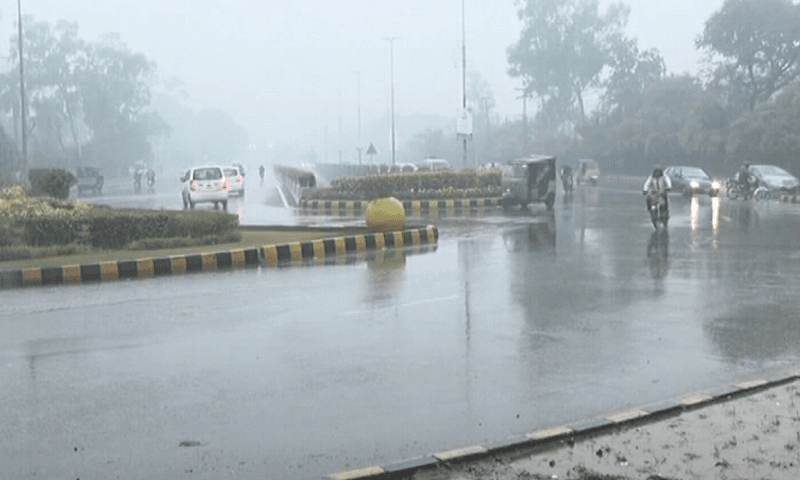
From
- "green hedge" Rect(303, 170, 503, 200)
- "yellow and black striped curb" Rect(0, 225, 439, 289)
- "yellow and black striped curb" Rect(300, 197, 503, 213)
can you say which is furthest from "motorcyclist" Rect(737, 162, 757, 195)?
"yellow and black striped curb" Rect(0, 225, 439, 289)

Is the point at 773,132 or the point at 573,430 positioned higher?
the point at 773,132

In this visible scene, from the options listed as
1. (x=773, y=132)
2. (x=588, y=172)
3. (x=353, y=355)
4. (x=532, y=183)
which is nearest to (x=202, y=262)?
(x=353, y=355)

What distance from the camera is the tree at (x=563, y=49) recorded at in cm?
10419

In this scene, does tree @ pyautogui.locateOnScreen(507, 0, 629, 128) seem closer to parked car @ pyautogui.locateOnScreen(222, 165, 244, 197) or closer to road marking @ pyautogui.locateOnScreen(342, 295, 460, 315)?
parked car @ pyautogui.locateOnScreen(222, 165, 244, 197)

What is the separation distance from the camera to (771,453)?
550 centimetres

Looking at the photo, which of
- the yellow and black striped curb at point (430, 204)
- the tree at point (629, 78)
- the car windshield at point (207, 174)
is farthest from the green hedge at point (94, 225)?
the tree at point (629, 78)

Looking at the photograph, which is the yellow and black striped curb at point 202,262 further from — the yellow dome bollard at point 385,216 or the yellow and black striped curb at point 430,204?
the yellow and black striped curb at point 430,204

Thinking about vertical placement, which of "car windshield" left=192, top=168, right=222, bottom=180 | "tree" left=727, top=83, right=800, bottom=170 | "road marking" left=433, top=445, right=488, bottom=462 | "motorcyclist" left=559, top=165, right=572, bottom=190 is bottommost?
"road marking" left=433, top=445, right=488, bottom=462

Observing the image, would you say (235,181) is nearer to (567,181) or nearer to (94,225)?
(567,181)

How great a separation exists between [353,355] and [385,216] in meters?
12.3

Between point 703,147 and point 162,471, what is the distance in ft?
195

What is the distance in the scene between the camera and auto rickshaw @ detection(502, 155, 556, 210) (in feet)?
113

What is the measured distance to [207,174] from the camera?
124ft

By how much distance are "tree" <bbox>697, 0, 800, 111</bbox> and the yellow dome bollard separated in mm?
46646
